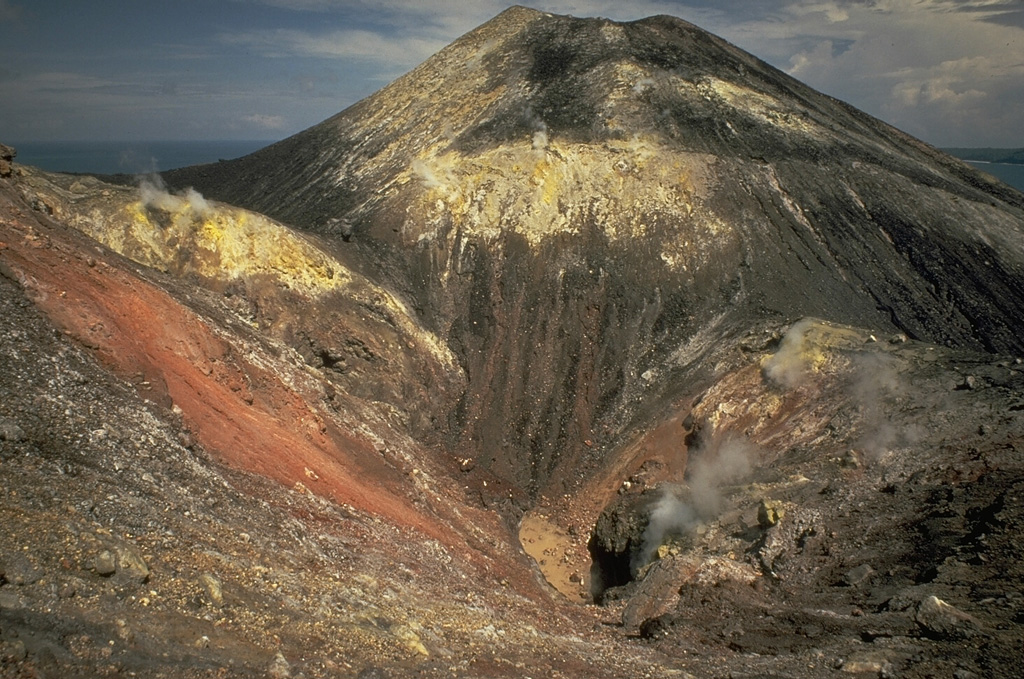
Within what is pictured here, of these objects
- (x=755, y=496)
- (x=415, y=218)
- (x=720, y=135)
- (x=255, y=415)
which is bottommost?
(x=755, y=496)

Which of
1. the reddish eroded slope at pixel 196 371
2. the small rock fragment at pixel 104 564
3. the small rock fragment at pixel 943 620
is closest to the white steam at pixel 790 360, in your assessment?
the small rock fragment at pixel 943 620

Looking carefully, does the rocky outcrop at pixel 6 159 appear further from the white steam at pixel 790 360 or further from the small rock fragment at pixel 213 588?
the white steam at pixel 790 360

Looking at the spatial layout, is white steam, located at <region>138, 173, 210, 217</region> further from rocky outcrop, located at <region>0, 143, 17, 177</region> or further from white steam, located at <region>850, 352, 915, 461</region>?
white steam, located at <region>850, 352, 915, 461</region>

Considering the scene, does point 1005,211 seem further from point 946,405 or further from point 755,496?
point 755,496

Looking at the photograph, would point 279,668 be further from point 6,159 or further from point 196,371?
point 6,159

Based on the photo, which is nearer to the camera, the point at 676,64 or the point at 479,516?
the point at 479,516

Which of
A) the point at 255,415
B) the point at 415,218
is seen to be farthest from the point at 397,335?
the point at 255,415
